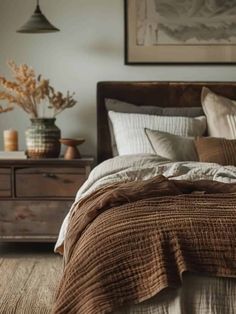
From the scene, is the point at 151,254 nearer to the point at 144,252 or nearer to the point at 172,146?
the point at 144,252

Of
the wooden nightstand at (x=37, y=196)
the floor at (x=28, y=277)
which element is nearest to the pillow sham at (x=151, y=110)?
the wooden nightstand at (x=37, y=196)

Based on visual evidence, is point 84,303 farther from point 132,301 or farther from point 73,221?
point 73,221

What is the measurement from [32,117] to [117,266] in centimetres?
242

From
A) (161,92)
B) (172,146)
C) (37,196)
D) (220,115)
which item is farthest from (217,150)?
(37,196)

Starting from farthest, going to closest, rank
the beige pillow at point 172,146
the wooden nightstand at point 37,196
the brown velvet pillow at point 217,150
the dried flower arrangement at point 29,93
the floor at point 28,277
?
the dried flower arrangement at point 29,93 → the wooden nightstand at point 37,196 → the beige pillow at point 172,146 → the brown velvet pillow at point 217,150 → the floor at point 28,277

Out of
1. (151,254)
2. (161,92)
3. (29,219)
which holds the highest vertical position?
(161,92)

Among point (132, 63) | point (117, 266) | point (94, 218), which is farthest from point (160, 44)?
point (117, 266)

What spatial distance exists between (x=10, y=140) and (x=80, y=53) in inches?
32.4

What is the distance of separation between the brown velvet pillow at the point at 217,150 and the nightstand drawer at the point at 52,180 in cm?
84

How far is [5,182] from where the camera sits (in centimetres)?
454

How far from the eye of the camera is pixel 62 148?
508 cm

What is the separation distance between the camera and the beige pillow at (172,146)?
4211mm

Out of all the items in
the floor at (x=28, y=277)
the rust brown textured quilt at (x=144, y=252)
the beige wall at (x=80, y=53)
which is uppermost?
the beige wall at (x=80, y=53)

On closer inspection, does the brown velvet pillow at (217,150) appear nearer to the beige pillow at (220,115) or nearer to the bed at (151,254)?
the beige pillow at (220,115)
